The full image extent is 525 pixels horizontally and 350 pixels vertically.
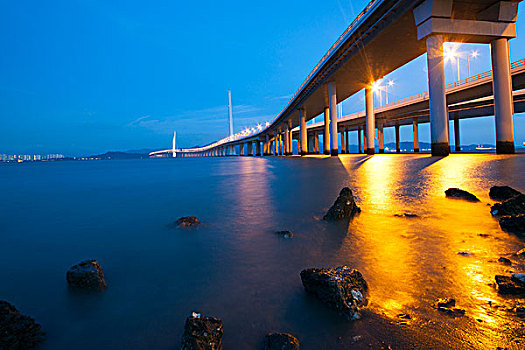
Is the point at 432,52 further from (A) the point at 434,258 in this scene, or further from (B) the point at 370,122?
(A) the point at 434,258

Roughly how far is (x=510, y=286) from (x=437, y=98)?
2407 cm

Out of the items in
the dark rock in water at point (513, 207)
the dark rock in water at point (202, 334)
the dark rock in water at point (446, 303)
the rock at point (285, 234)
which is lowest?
the dark rock in water at point (446, 303)

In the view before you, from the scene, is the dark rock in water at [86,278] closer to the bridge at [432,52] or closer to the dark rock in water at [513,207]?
the dark rock in water at [513,207]

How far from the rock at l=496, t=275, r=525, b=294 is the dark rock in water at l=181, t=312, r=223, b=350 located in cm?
233

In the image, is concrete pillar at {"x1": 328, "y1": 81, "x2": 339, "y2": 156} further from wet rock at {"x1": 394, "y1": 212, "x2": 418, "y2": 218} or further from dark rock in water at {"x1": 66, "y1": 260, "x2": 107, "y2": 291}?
dark rock in water at {"x1": 66, "y1": 260, "x2": 107, "y2": 291}

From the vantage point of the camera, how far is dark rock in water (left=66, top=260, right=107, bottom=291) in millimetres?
2646

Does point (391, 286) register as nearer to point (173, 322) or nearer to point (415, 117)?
point (173, 322)

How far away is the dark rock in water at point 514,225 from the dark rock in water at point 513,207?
26.5 inches

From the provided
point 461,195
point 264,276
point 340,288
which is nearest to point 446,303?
point 340,288

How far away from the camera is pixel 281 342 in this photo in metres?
1.69

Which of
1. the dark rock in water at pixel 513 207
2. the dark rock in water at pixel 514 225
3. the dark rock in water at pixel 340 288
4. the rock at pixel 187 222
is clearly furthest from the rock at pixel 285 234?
the dark rock in water at pixel 513 207

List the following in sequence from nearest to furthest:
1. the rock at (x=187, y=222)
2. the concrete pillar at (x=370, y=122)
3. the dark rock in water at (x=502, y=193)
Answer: the rock at (x=187, y=222) < the dark rock in water at (x=502, y=193) < the concrete pillar at (x=370, y=122)

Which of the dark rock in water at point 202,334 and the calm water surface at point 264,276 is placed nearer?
the dark rock in water at point 202,334

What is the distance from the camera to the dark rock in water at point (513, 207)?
167 inches
